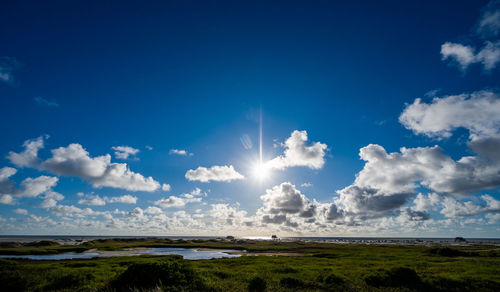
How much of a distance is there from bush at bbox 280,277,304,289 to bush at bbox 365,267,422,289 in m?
8.24

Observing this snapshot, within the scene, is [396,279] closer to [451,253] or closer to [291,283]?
[291,283]

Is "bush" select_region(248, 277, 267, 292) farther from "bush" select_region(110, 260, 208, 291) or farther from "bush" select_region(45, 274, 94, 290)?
"bush" select_region(45, 274, 94, 290)

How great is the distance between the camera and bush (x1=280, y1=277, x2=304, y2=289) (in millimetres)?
27531

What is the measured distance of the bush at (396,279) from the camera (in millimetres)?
28625

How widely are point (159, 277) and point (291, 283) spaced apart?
14733mm

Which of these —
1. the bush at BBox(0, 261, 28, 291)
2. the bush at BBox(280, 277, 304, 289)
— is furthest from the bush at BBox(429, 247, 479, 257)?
the bush at BBox(0, 261, 28, 291)

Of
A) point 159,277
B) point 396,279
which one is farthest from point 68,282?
point 396,279

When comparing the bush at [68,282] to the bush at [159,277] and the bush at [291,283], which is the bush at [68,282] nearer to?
the bush at [159,277]

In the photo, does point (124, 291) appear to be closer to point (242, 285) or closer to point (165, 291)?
point (165, 291)

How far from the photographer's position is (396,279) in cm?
2917

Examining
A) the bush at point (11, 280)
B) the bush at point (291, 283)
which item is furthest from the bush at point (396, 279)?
the bush at point (11, 280)

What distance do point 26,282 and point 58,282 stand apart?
2.93m

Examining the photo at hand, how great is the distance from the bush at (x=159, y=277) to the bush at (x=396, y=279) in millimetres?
19947

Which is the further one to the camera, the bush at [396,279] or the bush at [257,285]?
the bush at [396,279]
